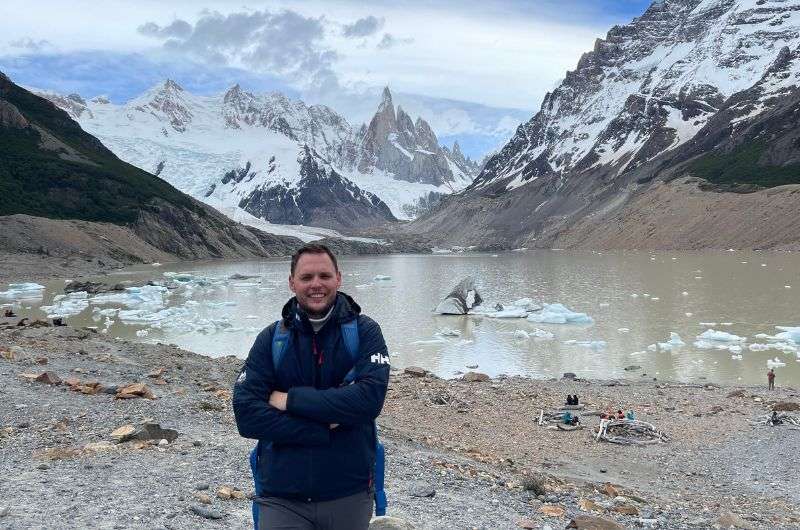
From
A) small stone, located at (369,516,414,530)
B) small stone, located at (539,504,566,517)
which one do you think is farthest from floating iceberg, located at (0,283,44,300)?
small stone, located at (369,516,414,530)

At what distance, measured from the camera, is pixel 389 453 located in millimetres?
10703

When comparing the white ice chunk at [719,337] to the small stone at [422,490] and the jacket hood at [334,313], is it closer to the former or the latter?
the small stone at [422,490]

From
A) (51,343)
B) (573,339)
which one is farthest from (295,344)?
(573,339)

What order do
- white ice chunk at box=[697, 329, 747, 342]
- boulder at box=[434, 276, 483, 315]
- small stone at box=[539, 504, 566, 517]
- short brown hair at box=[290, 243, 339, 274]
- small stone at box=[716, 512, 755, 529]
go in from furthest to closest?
boulder at box=[434, 276, 483, 315]
white ice chunk at box=[697, 329, 747, 342]
small stone at box=[716, 512, 755, 529]
small stone at box=[539, 504, 566, 517]
short brown hair at box=[290, 243, 339, 274]

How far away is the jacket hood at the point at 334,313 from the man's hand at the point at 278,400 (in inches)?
16.8

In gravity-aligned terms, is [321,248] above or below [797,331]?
above

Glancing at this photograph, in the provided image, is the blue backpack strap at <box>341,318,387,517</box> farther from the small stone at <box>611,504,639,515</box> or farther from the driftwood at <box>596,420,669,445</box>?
the driftwood at <box>596,420,669,445</box>

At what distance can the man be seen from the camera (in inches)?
167

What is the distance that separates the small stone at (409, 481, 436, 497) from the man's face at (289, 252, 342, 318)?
15.9 feet

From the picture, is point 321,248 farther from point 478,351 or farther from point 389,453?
point 478,351

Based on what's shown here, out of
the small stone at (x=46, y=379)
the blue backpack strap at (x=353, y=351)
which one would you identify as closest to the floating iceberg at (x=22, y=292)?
the small stone at (x=46, y=379)

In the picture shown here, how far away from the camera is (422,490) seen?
8.86m

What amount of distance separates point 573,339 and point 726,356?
7.03 m

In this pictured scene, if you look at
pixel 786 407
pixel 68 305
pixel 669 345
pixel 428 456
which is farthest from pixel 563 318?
pixel 68 305
